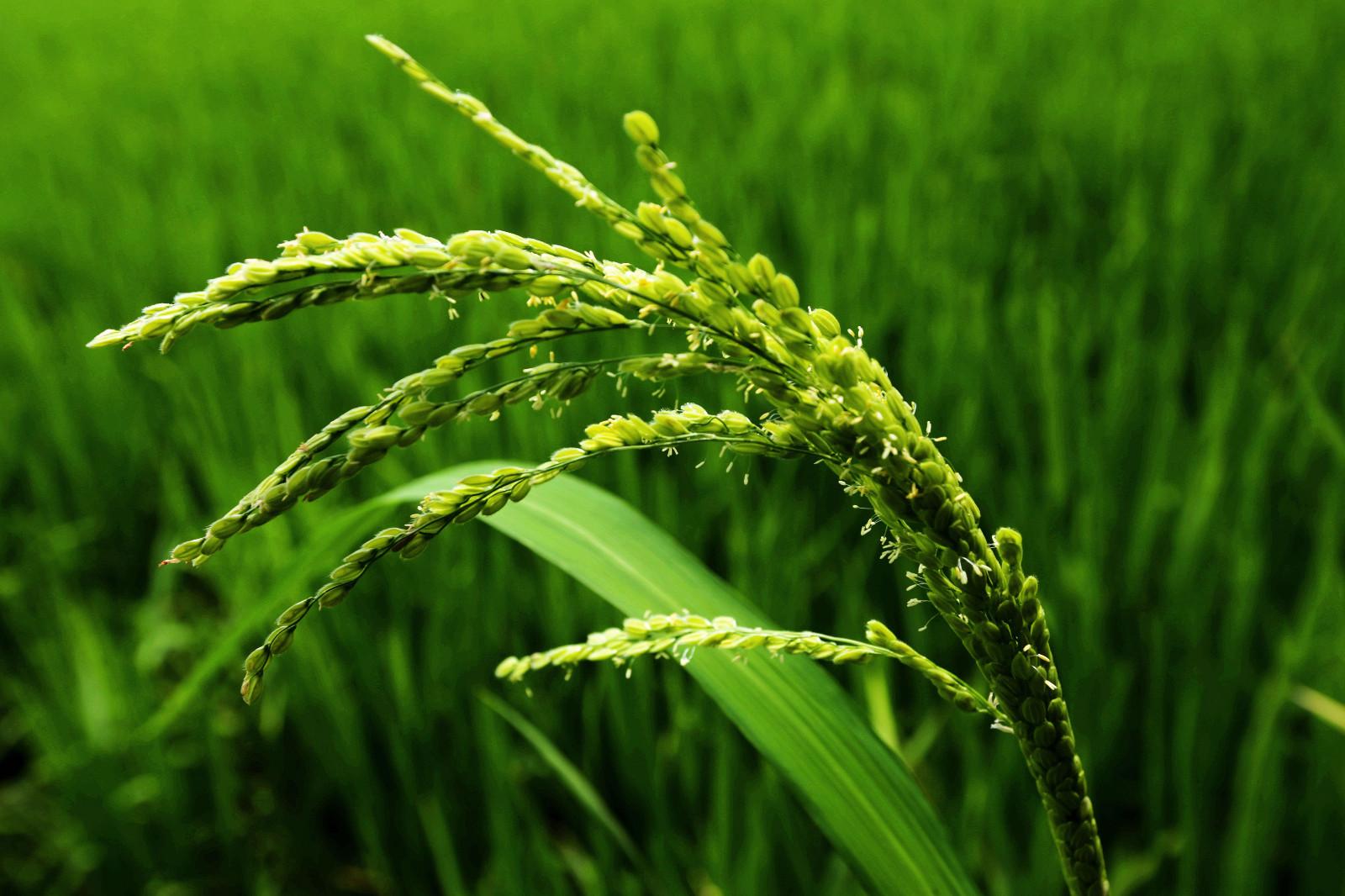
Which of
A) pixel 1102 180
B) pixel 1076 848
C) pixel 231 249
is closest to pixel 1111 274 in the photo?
pixel 1102 180

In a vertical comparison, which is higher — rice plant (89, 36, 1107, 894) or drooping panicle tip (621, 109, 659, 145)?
drooping panicle tip (621, 109, 659, 145)

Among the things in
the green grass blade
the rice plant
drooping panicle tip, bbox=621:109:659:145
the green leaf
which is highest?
drooping panicle tip, bbox=621:109:659:145

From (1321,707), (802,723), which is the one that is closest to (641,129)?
(802,723)

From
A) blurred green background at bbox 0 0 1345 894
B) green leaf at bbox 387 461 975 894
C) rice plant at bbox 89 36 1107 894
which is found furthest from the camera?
blurred green background at bbox 0 0 1345 894

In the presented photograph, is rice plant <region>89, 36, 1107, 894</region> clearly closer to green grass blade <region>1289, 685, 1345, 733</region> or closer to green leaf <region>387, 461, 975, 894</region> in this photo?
green leaf <region>387, 461, 975, 894</region>

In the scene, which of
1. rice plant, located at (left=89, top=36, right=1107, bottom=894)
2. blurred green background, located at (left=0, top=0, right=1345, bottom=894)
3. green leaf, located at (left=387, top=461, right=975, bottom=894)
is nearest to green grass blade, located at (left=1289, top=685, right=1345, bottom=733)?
blurred green background, located at (left=0, top=0, right=1345, bottom=894)

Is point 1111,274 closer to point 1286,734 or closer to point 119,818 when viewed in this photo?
point 1286,734
